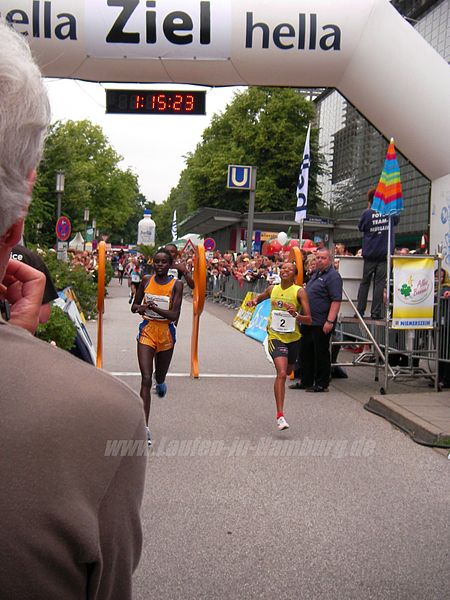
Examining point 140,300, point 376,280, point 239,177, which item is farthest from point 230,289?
point 140,300

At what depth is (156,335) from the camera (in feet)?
24.3

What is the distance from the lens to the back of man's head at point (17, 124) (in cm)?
119

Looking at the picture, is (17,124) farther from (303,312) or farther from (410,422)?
(303,312)

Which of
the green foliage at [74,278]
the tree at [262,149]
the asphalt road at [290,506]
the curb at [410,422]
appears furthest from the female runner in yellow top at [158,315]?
the tree at [262,149]

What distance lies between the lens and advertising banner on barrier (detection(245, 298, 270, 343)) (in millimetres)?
16672

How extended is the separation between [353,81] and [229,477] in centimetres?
647

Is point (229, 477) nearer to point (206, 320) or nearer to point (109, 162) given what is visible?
point (206, 320)

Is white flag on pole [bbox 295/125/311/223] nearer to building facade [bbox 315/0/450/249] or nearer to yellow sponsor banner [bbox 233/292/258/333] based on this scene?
yellow sponsor banner [bbox 233/292/258/333]

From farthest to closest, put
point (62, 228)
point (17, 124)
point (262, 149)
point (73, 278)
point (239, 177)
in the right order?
point (262, 149) < point (239, 177) < point (62, 228) < point (73, 278) < point (17, 124)

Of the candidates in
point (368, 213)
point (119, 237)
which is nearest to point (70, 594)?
point (368, 213)

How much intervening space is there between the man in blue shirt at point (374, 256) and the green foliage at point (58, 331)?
5.64 meters

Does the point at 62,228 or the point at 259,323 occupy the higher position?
the point at 62,228

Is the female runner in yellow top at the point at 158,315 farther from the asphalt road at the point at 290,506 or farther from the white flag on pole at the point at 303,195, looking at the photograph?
the white flag on pole at the point at 303,195

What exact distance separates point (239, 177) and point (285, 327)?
17839 mm
